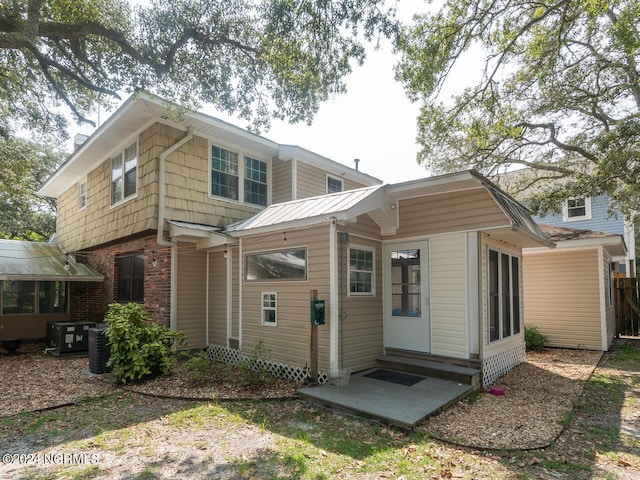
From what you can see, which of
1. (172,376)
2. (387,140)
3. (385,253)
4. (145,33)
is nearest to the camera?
(172,376)

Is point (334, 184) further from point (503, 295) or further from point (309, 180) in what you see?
point (503, 295)

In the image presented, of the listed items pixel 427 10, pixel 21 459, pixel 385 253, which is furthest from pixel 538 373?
pixel 21 459

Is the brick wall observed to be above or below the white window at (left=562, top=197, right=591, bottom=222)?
below

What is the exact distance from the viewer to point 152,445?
4.18m

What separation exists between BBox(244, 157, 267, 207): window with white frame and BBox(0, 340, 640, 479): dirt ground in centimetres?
527

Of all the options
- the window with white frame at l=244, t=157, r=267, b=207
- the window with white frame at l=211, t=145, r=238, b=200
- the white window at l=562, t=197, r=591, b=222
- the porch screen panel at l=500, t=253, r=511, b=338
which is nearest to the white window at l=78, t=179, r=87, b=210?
the window with white frame at l=211, t=145, r=238, b=200

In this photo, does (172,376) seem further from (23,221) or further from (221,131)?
(23,221)

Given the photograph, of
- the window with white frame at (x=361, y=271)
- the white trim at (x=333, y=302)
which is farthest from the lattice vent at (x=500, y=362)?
the white trim at (x=333, y=302)

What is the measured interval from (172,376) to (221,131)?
229 inches

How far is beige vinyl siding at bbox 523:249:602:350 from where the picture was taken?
10125 millimetres

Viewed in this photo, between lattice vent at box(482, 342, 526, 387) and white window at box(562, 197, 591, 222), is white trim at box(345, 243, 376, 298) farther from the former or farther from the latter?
white window at box(562, 197, 591, 222)

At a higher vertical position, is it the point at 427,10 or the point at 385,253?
the point at 427,10

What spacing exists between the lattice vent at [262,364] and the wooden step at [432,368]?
4.74 feet

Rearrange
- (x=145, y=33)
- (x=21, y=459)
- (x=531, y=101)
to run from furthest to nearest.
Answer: (x=531, y=101)
(x=145, y=33)
(x=21, y=459)
